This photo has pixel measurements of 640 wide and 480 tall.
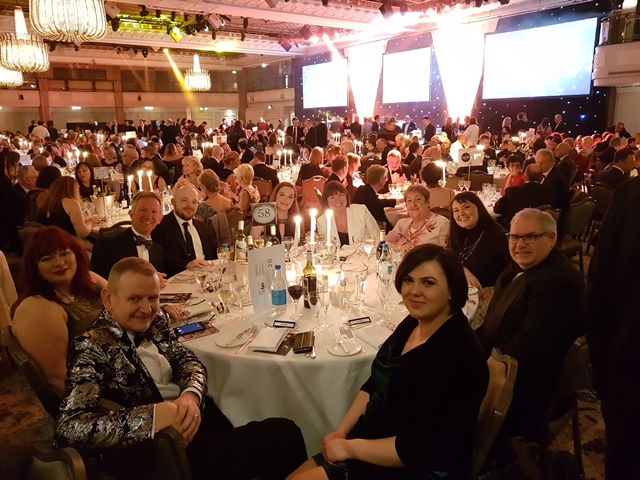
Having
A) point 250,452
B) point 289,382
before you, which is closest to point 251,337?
point 289,382

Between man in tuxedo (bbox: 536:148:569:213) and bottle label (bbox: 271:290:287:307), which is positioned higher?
man in tuxedo (bbox: 536:148:569:213)

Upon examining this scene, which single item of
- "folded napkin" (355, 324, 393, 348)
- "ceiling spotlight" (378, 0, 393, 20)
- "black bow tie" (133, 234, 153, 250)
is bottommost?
"folded napkin" (355, 324, 393, 348)

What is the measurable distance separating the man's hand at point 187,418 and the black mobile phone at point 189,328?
503 mm

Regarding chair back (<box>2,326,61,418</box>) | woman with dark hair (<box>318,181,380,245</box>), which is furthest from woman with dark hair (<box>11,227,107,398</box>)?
woman with dark hair (<box>318,181,380,245</box>)

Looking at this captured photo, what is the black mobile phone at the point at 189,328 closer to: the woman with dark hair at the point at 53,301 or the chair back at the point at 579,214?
the woman with dark hair at the point at 53,301

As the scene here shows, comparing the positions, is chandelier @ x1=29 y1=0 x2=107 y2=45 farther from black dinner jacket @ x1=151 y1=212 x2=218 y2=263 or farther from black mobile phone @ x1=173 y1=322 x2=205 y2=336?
black mobile phone @ x1=173 y1=322 x2=205 y2=336

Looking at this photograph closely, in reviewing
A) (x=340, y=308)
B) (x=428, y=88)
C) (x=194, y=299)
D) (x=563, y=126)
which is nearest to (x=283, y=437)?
(x=340, y=308)

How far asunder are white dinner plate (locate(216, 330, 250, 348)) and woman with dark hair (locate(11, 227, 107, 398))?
22.9 inches

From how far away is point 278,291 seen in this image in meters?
→ 2.53

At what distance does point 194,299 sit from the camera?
9.23ft

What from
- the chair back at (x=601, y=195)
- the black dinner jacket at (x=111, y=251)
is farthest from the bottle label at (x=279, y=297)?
the chair back at (x=601, y=195)

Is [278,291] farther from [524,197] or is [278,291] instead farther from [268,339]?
[524,197]

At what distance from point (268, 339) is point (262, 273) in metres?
0.43

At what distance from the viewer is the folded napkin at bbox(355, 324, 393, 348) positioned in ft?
7.29
